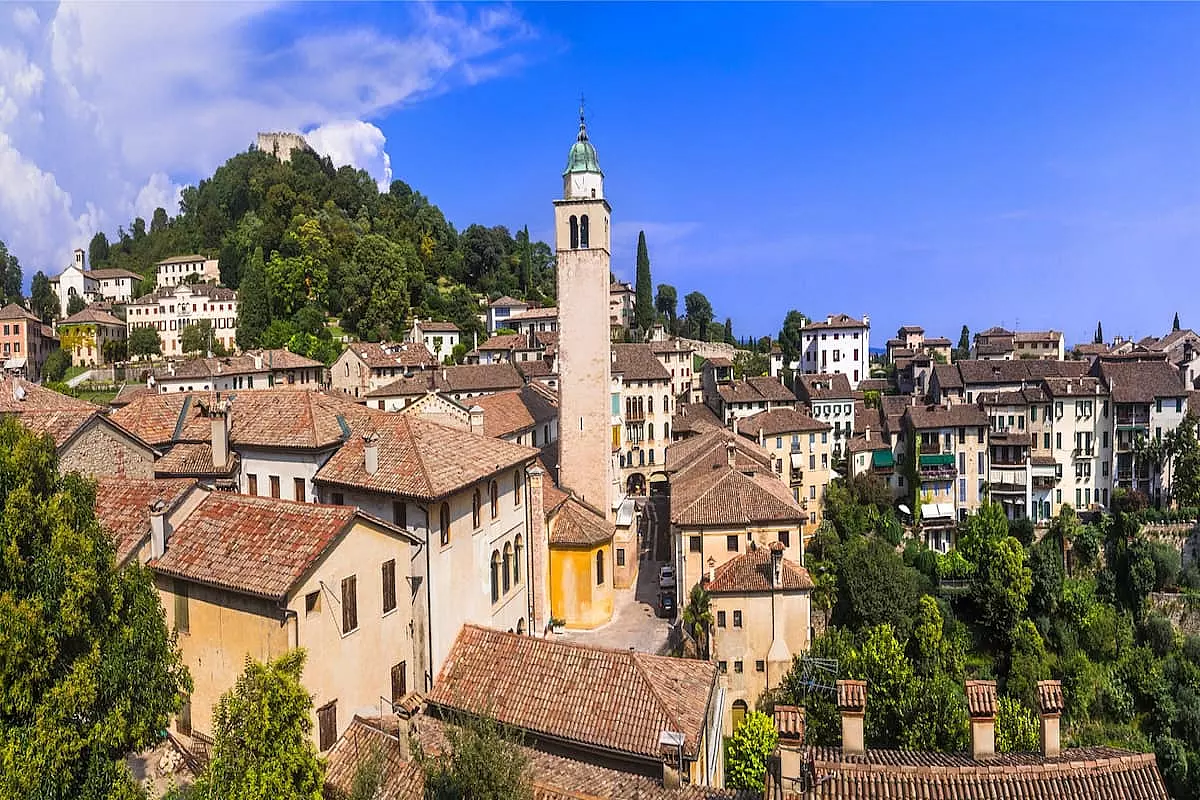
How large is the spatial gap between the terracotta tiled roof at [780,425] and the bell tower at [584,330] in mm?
25427

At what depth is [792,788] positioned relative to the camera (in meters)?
11.2

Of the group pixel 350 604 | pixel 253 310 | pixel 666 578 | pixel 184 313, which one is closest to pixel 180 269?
pixel 184 313

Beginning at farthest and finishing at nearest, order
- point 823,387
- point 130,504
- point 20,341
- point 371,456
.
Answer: point 20,341 < point 823,387 < point 371,456 < point 130,504

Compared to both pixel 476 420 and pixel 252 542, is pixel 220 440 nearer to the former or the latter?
pixel 252 542

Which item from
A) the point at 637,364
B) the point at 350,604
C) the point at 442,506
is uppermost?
the point at 637,364

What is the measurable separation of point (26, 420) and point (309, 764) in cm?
2252

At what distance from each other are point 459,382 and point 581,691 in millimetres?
50962

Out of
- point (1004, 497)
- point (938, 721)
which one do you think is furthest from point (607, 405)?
point (1004, 497)

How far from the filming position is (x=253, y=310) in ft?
314

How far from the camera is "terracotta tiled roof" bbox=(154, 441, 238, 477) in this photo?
93.4 feet

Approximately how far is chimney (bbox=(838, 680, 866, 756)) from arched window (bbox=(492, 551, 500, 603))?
1552 centimetres

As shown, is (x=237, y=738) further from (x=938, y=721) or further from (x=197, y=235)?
(x=197, y=235)

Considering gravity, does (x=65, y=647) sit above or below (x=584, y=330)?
below

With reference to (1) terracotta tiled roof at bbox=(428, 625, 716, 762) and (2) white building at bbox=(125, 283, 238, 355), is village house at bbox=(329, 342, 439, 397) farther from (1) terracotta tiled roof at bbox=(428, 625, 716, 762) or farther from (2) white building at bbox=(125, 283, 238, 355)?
(1) terracotta tiled roof at bbox=(428, 625, 716, 762)
